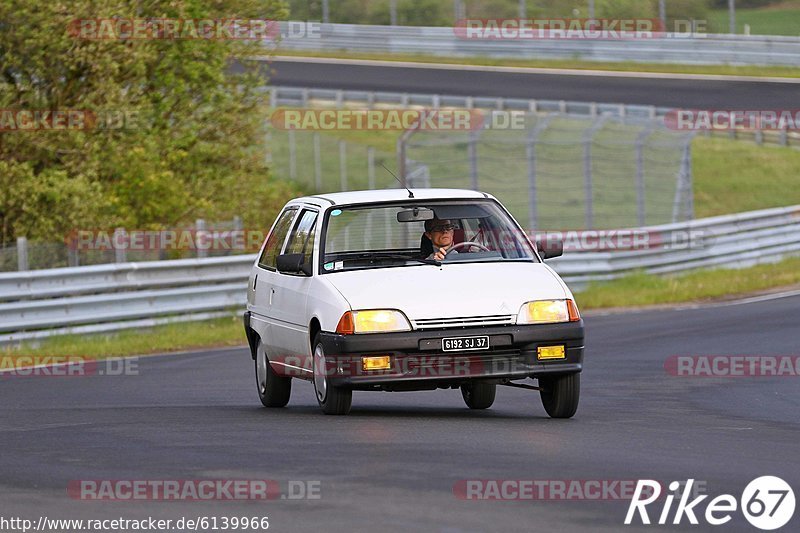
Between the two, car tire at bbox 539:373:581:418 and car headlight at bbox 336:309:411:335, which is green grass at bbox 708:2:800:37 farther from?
car headlight at bbox 336:309:411:335

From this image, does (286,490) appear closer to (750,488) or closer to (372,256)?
(750,488)

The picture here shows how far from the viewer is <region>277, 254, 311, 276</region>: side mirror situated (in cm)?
1156

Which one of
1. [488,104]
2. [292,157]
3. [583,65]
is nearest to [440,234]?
[292,157]

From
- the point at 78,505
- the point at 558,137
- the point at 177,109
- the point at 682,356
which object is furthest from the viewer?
the point at 558,137

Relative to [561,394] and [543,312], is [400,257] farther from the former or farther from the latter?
[561,394]

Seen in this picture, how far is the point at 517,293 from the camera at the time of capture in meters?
10.8

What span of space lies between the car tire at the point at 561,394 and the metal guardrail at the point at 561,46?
40.7 metres

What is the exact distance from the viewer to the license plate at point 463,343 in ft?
34.6

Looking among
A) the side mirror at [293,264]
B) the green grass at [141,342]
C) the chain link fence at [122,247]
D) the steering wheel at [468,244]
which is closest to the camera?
the side mirror at [293,264]

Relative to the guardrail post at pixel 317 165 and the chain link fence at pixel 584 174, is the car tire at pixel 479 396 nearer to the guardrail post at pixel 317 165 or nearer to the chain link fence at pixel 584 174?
the chain link fence at pixel 584 174

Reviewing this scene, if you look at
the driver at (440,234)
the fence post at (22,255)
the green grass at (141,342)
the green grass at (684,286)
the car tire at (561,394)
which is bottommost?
the green grass at (684,286)

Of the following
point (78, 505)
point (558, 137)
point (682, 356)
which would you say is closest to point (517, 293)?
point (78, 505)

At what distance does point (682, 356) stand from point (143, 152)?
11356 millimetres

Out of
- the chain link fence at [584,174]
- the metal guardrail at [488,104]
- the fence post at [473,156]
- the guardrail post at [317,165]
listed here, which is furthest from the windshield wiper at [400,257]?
the metal guardrail at [488,104]
